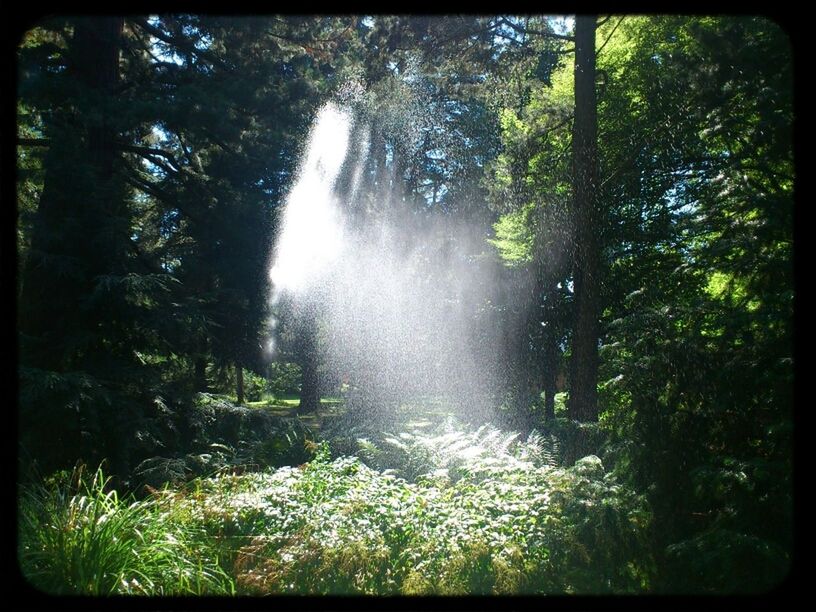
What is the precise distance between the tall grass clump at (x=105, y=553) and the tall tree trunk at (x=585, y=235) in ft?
17.6

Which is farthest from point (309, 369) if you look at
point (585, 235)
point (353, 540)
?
point (353, 540)

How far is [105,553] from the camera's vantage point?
3.81 m

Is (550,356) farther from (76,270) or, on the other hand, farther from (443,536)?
(443,536)

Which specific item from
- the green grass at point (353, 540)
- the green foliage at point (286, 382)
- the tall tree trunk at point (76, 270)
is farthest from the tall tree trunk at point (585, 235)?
the green foliage at point (286, 382)

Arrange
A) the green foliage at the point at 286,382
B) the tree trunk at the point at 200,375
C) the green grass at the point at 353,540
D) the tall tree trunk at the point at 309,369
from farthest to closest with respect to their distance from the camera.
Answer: the green foliage at the point at 286,382 < the tall tree trunk at the point at 309,369 < the tree trunk at the point at 200,375 < the green grass at the point at 353,540

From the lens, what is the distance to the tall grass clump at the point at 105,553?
12.2ft

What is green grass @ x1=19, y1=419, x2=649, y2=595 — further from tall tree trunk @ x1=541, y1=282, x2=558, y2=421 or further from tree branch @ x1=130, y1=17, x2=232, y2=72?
tall tree trunk @ x1=541, y1=282, x2=558, y2=421

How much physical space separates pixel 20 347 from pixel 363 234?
1119 cm

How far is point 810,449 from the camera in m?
3.29

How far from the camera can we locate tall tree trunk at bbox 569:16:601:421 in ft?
27.0

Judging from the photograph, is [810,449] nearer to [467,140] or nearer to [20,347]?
[20,347]

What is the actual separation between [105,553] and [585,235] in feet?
21.6

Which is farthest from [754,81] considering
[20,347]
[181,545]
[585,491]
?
[20,347]

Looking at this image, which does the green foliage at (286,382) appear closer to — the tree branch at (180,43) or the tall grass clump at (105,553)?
the tree branch at (180,43)
